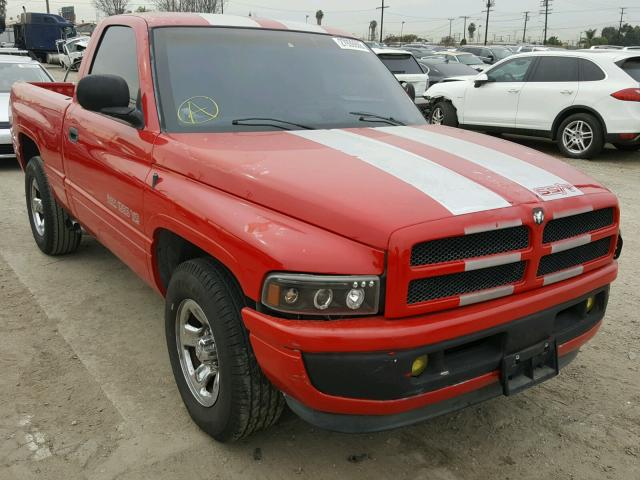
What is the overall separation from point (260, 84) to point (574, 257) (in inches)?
70.7

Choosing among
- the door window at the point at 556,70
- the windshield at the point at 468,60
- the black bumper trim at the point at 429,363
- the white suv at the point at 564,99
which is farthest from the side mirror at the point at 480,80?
the windshield at the point at 468,60

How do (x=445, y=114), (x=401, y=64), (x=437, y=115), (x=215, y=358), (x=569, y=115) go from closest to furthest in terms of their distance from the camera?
1. (x=215, y=358)
2. (x=569, y=115)
3. (x=445, y=114)
4. (x=437, y=115)
5. (x=401, y=64)

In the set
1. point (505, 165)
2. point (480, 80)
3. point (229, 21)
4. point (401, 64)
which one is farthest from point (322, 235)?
point (401, 64)

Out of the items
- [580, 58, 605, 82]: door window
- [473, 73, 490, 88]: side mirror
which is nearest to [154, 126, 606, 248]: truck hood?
[580, 58, 605, 82]: door window

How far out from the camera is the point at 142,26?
3350 millimetres

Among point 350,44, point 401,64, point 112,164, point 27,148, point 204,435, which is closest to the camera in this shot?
point 204,435

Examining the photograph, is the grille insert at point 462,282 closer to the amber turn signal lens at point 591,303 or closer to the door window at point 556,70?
the amber turn signal lens at point 591,303

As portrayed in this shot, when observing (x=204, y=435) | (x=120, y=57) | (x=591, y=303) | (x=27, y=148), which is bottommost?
(x=204, y=435)

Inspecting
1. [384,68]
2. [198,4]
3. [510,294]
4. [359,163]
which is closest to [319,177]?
[359,163]

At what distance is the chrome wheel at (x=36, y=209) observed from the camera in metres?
5.13

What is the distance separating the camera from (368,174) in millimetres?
2391

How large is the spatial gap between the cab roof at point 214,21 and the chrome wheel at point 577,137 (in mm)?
7091

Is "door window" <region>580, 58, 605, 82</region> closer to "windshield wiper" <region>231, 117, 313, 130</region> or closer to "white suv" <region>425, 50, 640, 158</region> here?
"white suv" <region>425, 50, 640, 158</region>

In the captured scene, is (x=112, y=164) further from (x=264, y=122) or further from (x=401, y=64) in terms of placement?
(x=401, y=64)
